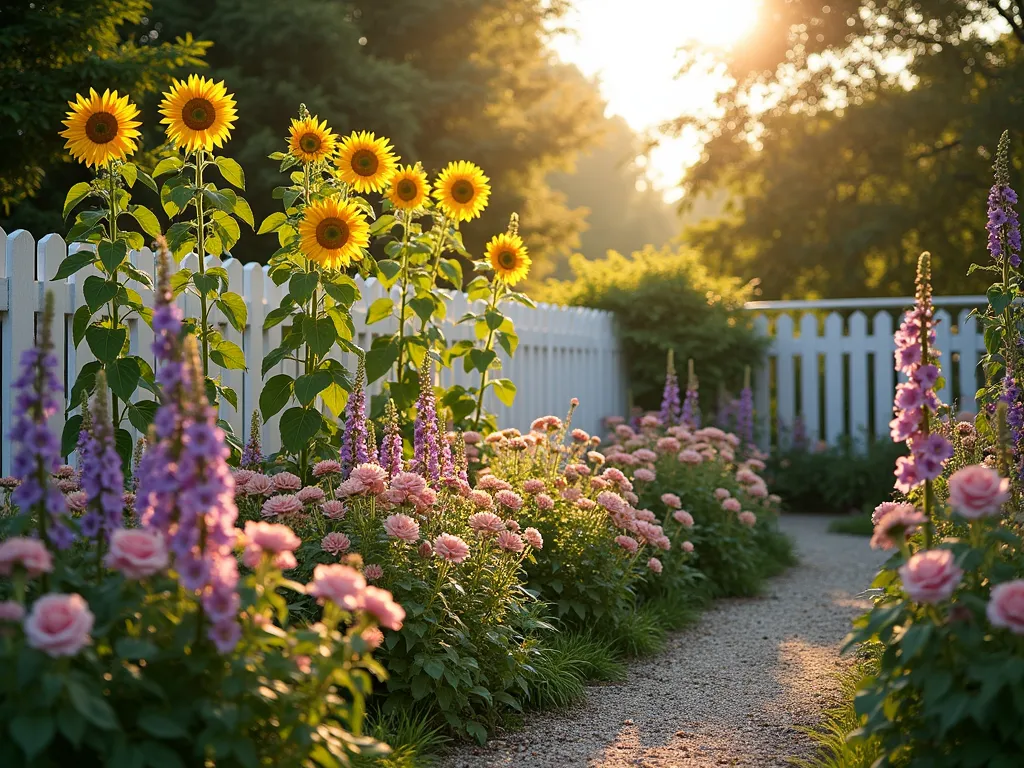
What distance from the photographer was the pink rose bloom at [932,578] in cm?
183

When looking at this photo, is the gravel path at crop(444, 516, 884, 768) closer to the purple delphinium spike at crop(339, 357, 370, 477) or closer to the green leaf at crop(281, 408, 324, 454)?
the purple delphinium spike at crop(339, 357, 370, 477)

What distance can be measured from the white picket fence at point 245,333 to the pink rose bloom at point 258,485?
2.70 feet

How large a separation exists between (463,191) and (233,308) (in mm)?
1353

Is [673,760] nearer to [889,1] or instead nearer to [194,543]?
[194,543]

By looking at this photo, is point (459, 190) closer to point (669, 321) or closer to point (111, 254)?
point (111, 254)

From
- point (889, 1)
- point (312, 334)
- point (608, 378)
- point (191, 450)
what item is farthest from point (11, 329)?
point (889, 1)

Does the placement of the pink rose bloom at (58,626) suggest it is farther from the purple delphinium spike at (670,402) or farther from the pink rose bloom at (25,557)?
the purple delphinium spike at (670,402)

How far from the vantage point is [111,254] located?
320 centimetres

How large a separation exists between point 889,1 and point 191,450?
14414 mm

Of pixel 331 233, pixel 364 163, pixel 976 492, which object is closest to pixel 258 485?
pixel 331 233

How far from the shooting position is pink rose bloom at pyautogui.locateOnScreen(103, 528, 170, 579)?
5.42 ft

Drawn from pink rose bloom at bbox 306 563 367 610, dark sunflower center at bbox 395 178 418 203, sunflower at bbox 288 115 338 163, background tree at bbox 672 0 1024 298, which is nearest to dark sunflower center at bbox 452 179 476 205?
dark sunflower center at bbox 395 178 418 203

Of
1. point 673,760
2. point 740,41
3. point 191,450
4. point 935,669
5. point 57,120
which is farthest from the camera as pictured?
point 740,41

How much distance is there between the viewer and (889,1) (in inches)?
540
